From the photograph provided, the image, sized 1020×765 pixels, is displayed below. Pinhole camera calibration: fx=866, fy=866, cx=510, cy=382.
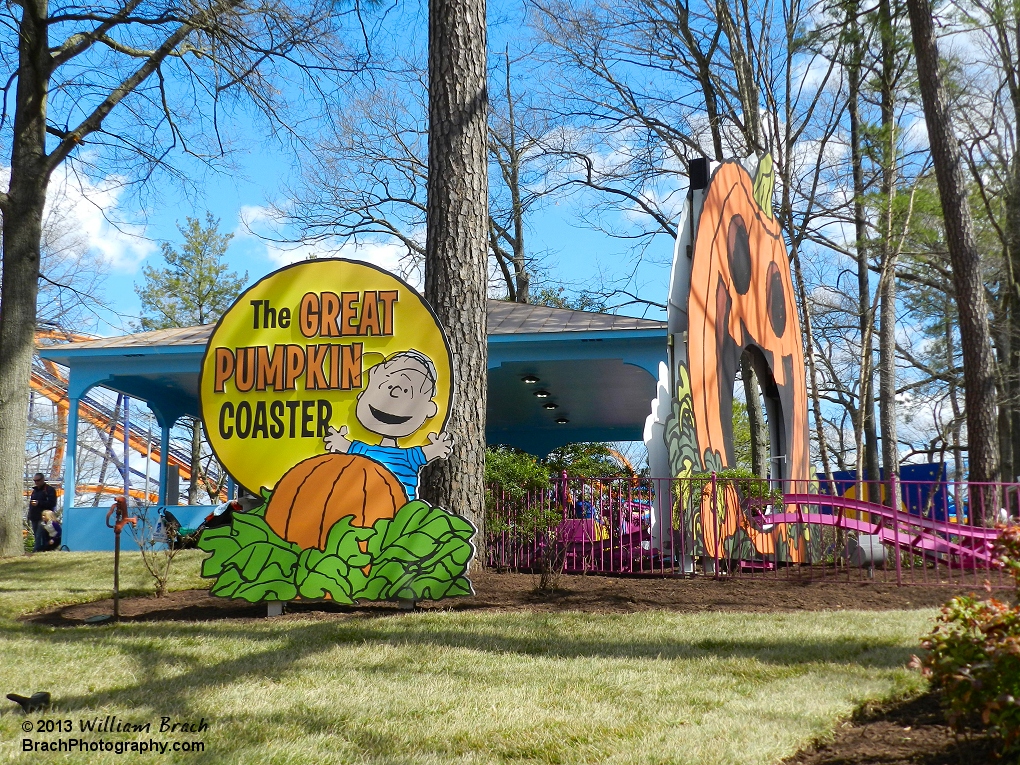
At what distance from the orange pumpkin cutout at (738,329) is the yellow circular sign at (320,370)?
159 inches

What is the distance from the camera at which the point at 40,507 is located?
58.8 ft

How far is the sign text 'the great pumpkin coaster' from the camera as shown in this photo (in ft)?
25.3

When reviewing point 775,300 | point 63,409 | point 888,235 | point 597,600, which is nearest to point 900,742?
point 597,600

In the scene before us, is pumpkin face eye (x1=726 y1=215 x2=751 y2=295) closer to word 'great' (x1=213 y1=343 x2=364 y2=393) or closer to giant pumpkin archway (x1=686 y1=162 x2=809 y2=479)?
giant pumpkin archway (x1=686 y1=162 x2=809 y2=479)

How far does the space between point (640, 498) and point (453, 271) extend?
4.16m

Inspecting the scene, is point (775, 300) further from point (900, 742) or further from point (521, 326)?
point (900, 742)

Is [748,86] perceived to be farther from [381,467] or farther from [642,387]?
[381,467]

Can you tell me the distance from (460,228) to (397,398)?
6.96 ft

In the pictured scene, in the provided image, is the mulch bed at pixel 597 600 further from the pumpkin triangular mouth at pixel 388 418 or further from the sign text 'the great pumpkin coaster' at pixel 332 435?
the pumpkin triangular mouth at pixel 388 418

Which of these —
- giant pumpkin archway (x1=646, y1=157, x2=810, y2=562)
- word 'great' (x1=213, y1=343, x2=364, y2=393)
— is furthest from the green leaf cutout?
giant pumpkin archway (x1=646, y1=157, x2=810, y2=562)

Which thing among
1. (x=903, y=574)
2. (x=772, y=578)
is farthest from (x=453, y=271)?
(x=903, y=574)

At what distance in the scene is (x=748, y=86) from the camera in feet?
62.2

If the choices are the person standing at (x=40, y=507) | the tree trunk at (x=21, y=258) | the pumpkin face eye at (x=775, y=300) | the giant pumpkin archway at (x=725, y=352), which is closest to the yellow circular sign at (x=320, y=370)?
the giant pumpkin archway at (x=725, y=352)

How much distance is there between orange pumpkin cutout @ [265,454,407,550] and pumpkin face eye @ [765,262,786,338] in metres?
9.02
